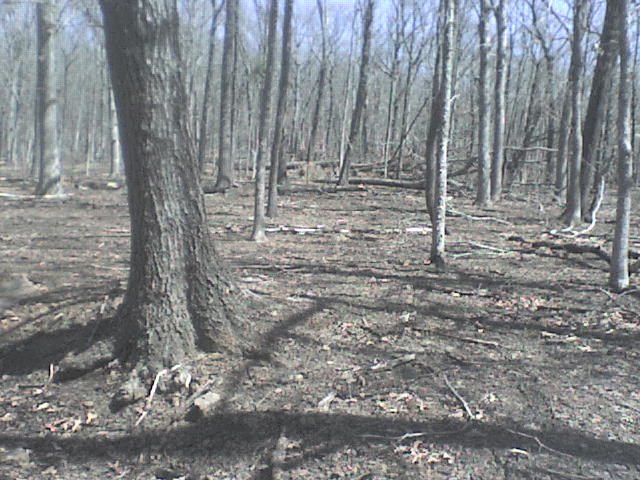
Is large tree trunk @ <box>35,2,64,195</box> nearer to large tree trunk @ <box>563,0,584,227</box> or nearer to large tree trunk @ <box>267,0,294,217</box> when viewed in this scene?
large tree trunk @ <box>267,0,294,217</box>

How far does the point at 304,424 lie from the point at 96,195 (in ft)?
53.4

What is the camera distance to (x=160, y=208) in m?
4.24

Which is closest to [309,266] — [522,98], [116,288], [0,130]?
[116,288]

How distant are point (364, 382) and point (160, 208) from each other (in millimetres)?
1975

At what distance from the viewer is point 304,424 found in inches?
142

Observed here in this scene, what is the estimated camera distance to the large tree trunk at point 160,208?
13.3 feet

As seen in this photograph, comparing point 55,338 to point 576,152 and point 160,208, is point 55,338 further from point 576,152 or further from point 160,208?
point 576,152

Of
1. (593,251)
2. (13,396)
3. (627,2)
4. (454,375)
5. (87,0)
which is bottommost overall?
(13,396)

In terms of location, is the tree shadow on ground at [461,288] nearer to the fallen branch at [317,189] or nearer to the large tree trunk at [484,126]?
the large tree trunk at [484,126]

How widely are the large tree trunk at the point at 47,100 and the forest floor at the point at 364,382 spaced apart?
9708 millimetres

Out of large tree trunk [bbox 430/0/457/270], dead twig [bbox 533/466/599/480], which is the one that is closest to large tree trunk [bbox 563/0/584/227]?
large tree trunk [bbox 430/0/457/270]

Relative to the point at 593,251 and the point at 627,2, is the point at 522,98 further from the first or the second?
the point at 627,2

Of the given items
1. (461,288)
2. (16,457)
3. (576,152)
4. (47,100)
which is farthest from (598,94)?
(47,100)

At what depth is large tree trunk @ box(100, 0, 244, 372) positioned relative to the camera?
4.05 m
